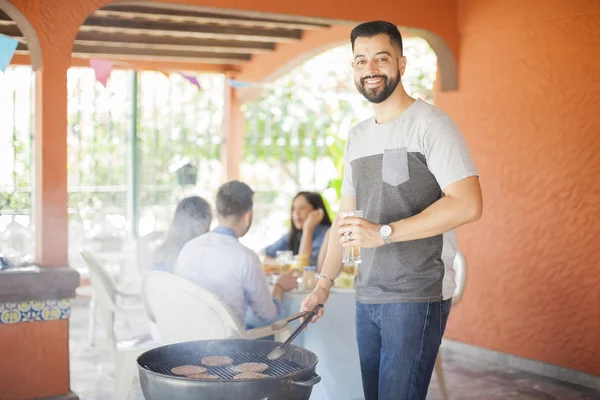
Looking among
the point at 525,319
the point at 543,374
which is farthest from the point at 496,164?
the point at 543,374

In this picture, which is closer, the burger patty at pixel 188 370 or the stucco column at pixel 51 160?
the burger patty at pixel 188 370

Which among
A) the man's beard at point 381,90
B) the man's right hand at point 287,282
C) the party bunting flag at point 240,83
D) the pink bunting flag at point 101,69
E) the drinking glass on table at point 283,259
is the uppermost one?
the party bunting flag at point 240,83

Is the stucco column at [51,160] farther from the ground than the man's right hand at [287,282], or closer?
farther from the ground

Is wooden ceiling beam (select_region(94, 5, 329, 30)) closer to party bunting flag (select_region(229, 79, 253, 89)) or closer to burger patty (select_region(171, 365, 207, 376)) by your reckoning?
party bunting flag (select_region(229, 79, 253, 89))

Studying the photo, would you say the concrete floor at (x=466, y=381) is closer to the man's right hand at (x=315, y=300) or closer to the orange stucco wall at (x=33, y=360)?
the orange stucco wall at (x=33, y=360)

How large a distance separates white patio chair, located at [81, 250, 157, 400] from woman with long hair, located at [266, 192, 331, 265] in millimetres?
1164

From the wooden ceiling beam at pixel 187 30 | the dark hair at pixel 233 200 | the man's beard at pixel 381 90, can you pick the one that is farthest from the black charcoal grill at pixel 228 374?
the wooden ceiling beam at pixel 187 30

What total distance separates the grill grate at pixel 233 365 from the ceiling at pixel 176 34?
286cm

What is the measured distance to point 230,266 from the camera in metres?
3.52

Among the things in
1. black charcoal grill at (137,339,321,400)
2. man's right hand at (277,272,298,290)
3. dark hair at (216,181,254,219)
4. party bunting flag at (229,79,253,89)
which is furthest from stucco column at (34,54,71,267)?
party bunting flag at (229,79,253,89)

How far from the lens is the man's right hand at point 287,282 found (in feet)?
13.2

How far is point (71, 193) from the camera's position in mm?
8484

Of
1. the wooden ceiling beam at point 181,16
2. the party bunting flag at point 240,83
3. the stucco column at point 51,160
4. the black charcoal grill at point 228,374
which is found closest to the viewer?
the black charcoal grill at point 228,374

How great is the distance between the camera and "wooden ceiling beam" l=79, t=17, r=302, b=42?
6.10m
